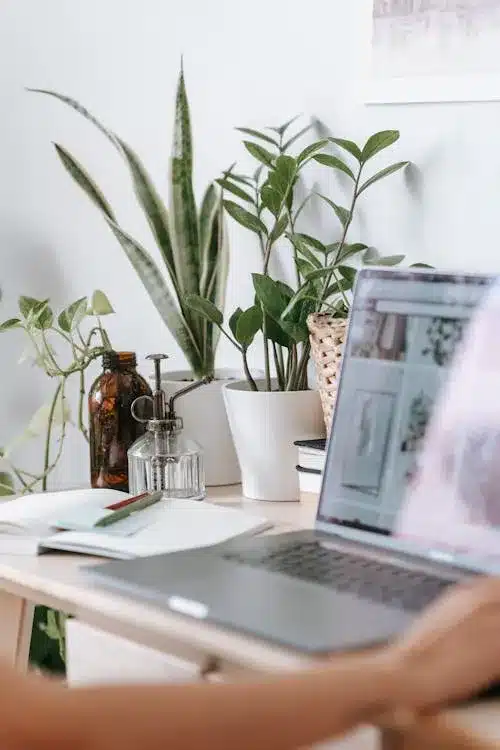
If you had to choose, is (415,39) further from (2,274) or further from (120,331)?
(2,274)

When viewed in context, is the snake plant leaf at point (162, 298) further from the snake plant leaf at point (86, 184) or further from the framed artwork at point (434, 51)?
the framed artwork at point (434, 51)

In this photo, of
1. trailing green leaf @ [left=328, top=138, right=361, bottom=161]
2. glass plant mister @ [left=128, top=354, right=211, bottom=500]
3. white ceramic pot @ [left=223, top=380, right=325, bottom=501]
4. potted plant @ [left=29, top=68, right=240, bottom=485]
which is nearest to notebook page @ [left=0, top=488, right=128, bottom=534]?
glass plant mister @ [left=128, top=354, right=211, bottom=500]

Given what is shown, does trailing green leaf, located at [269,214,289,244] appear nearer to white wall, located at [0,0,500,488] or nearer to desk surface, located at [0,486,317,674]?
white wall, located at [0,0,500,488]

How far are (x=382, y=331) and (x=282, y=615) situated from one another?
0.42 metres

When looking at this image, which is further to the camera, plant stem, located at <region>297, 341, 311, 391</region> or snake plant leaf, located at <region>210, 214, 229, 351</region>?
snake plant leaf, located at <region>210, 214, 229, 351</region>

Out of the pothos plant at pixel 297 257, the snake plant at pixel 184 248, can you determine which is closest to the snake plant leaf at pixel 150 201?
the snake plant at pixel 184 248

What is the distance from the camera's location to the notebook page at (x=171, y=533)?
1.34 metres

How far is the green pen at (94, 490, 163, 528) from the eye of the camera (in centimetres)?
143

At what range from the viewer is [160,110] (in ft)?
7.25

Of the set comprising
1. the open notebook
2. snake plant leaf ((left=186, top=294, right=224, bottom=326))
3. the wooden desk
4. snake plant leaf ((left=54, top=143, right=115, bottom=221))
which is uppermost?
snake plant leaf ((left=54, top=143, right=115, bottom=221))

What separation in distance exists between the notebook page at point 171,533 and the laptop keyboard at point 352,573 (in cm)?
9

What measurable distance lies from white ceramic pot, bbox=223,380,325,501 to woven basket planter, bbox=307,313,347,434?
5 cm

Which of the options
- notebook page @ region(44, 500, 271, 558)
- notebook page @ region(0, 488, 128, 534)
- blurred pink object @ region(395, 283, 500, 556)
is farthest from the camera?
notebook page @ region(0, 488, 128, 534)

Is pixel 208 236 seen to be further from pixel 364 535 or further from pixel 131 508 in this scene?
A: pixel 364 535
